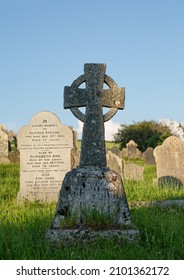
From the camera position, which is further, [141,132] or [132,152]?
[141,132]

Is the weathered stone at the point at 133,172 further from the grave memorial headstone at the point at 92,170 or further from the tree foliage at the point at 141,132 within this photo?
the tree foliage at the point at 141,132

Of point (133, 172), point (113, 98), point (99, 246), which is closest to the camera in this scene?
point (99, 246)

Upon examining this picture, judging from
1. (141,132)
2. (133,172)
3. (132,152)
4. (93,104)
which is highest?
(141,132)

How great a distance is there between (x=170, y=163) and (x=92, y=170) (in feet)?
26.5

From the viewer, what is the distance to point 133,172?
17.0 metres

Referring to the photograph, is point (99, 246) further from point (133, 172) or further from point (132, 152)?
point (132, 152)

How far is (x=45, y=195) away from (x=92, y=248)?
605 cm

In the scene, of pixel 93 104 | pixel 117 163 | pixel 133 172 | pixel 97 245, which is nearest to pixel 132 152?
pixel 133 172


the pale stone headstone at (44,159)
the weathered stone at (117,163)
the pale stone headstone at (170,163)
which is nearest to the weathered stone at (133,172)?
the weathered stone at (117,163)

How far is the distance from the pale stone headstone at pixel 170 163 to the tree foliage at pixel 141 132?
99.3ft

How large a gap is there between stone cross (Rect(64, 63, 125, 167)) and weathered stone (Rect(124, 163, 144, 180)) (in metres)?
10.2

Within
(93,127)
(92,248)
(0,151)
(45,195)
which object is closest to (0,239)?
(92,248)

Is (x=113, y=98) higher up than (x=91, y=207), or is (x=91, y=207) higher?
(x=113, y=98)

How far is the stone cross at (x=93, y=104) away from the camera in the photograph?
628 cm
